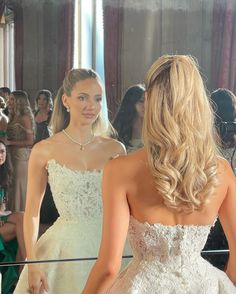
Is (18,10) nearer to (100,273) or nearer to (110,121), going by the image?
(110,121)

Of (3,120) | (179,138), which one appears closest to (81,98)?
(3,120)

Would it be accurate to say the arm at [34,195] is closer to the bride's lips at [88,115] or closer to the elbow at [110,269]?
the bride's lips at [88,115]

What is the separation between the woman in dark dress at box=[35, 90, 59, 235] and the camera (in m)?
1.87

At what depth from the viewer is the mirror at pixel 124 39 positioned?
6.10 feet

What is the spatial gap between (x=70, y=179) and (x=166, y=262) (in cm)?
51

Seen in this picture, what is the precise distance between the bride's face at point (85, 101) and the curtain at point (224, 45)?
37 centimetres

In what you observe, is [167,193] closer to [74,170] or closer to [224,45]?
[74,170]

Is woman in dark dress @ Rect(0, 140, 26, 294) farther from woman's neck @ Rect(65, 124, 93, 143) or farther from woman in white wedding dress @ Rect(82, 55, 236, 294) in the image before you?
woman in white wedding dress @ Rect(82, 55, 236, 294)

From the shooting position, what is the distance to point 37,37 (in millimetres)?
1865

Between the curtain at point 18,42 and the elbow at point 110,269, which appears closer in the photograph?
the elbow at point 110,269

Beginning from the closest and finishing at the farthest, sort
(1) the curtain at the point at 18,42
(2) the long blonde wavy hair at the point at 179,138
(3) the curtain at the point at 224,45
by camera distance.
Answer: (2) the long blonde wavy hair at the point at 179,138 < (1) the curtain at the point at 18,42 < (3) the curtain at the point at 224,45

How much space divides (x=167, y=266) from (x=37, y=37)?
30.7 inches

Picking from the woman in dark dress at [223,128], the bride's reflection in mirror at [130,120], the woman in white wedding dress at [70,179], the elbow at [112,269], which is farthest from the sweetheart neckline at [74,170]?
the elbow at [112,269]

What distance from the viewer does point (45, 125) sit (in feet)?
6.16
